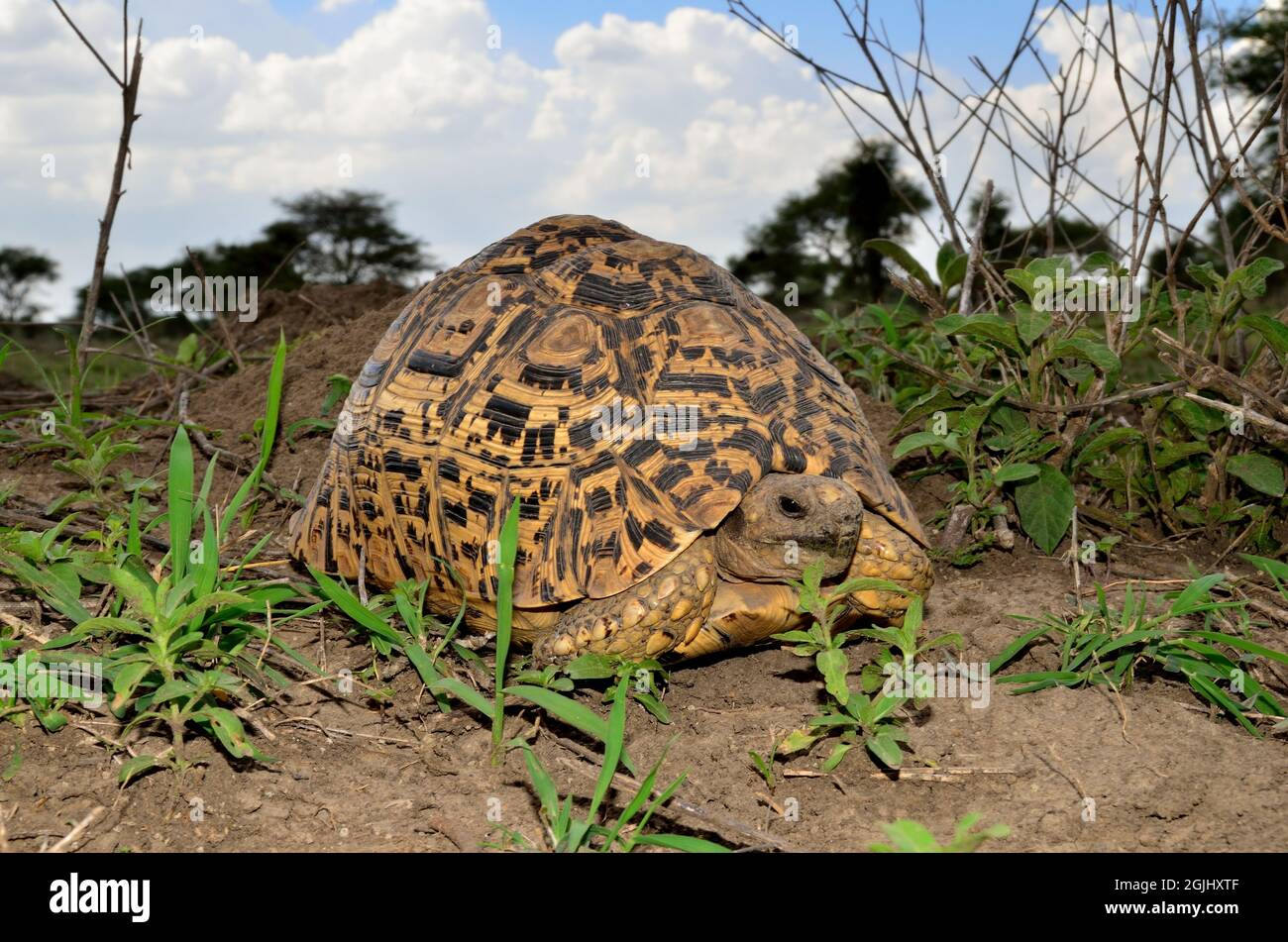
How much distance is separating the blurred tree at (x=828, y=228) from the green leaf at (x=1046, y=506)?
1040 inches


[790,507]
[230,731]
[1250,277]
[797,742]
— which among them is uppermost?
[1250,277]

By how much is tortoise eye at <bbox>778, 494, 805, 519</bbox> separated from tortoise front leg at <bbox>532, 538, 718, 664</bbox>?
1.16 feet

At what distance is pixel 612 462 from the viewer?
398 cm

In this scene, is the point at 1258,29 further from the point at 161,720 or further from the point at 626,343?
the point at 161,720

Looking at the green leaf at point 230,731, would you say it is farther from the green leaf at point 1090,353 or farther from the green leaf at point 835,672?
the green leaf at point 1090,353

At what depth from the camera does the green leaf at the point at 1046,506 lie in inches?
194

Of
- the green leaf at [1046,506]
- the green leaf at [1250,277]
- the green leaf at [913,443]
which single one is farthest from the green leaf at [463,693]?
the green leaf at [1250,277]

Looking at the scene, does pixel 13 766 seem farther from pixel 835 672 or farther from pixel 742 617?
pixel 835 672

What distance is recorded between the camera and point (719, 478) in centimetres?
393

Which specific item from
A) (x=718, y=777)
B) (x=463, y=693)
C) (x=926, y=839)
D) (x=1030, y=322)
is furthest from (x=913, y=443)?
(x=926, y=839)

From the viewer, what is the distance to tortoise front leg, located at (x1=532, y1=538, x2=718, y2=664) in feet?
12.5

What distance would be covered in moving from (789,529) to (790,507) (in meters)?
0.08

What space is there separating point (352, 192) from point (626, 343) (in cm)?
2982

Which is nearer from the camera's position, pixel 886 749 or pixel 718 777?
pixel 886 749
